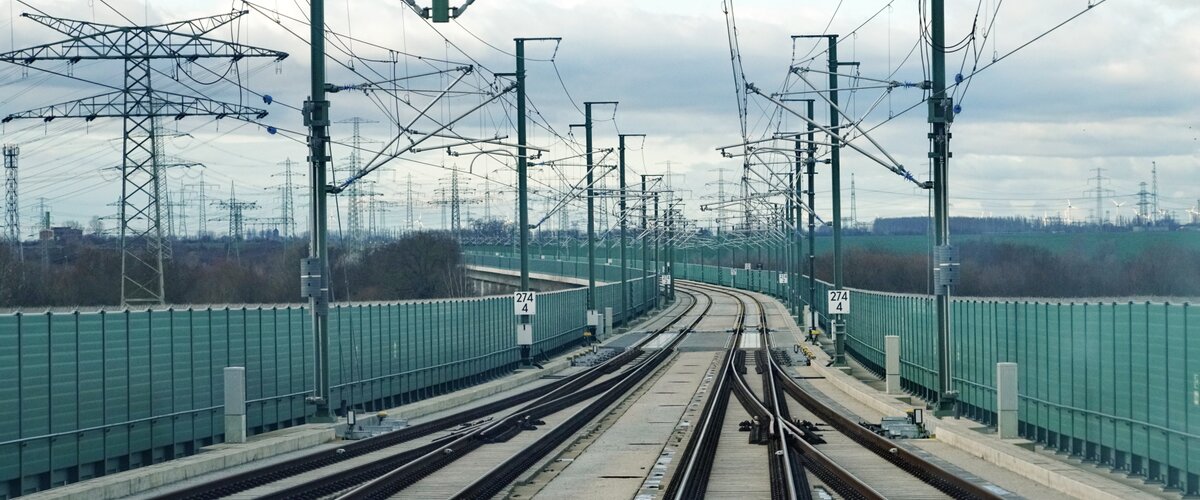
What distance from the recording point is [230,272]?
8556 centimetres

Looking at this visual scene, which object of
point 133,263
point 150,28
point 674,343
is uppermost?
point 150,28

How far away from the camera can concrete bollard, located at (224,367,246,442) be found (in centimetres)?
2398

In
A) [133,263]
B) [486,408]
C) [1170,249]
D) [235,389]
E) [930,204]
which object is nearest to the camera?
[235,389]

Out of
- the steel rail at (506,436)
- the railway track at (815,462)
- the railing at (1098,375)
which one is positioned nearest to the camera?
the railing at (1098,375)

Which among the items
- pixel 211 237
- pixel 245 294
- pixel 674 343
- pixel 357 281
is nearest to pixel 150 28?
pixel 674 343

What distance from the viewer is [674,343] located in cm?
7325

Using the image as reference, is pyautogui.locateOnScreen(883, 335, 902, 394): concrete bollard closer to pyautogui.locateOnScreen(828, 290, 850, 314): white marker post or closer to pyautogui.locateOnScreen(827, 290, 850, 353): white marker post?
pyautogui.locateOnScreen(827, 290, 850, 353): white marker post

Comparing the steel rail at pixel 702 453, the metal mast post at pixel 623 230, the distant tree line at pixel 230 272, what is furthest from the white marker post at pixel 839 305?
the metal mast post at pixel 623 230

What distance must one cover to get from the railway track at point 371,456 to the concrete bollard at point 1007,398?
9.79 m

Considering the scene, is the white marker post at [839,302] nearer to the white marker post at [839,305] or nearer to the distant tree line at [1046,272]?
the white marker post at [839,305]

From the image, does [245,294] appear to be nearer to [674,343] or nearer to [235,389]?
[674,343]

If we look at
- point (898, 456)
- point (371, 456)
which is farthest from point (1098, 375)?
point (371, 456)

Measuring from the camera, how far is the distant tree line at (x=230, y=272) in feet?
195

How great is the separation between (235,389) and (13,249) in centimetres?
4047
